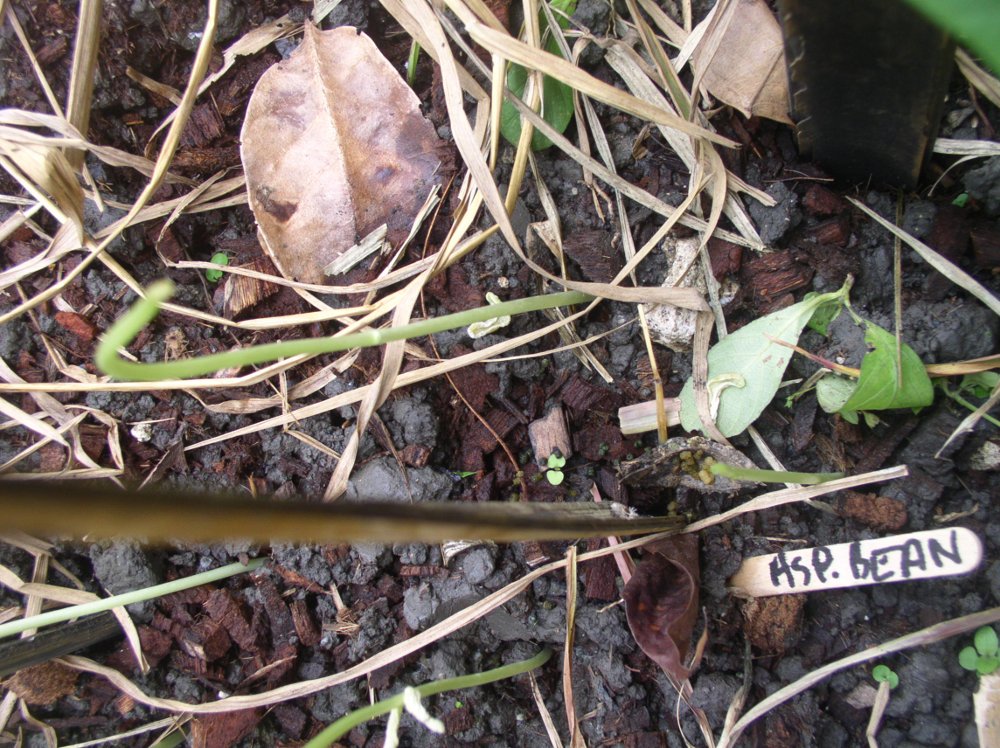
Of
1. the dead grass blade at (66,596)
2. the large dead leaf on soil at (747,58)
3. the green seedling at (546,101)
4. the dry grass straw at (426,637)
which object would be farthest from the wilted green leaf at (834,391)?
the dead grass blade at (66,596)

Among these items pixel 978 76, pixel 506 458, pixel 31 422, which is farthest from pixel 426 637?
pixel 978 76

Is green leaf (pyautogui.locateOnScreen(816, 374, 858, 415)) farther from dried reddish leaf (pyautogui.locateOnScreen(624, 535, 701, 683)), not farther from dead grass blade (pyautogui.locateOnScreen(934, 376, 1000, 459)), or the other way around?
dried reddish leaf (pyautogui.locateOnScreen(624, 535, 701, 683))

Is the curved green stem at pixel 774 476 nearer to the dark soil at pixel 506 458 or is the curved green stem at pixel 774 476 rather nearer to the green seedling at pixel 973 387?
Answer: the dark soil at pixel 506 458

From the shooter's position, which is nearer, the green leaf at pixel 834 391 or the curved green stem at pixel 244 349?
the curved green stem at pixel 244 349

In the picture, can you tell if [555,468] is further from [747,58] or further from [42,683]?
[42,683]

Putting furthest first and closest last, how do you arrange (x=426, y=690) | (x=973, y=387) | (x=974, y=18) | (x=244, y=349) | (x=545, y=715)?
1. (x=545, y=715)
2. (x=973, y=387)
3. (x=426, y=690)
4. (x=244, y=349)
5. (x=974, y=18)

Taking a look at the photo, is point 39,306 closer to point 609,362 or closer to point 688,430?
point 609,362

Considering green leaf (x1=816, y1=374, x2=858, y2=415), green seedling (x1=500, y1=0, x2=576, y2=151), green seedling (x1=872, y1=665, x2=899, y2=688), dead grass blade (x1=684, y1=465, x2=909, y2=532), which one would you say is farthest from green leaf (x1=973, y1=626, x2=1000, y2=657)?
green seedling (x1=500, y1=0, x2=576, y2=151)
